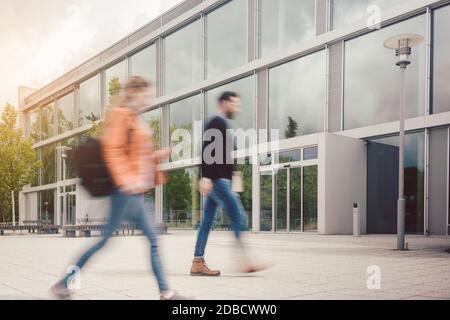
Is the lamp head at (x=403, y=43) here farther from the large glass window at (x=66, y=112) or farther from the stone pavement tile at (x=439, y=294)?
the large glass window at (x=66, y=112)

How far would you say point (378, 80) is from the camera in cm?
1711

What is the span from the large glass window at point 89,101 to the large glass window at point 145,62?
5.64m

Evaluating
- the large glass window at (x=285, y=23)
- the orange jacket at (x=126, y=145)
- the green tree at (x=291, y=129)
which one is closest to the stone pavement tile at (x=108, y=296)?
the orange jacket at (x=126, y=145)

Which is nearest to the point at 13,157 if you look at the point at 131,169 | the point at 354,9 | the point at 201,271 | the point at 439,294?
the point at 354,9

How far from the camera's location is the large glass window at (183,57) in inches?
1037

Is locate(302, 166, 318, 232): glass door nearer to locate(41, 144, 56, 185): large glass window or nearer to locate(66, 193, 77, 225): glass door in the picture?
locate(66, 193, 77, 225): glass door

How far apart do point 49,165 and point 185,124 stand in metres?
19.9

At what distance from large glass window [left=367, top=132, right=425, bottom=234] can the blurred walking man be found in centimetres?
1211

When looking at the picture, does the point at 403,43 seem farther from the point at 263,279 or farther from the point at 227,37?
the point at 227,37

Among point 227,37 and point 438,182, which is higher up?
point 227,37

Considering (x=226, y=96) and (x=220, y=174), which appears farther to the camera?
(x=226, y=96)
